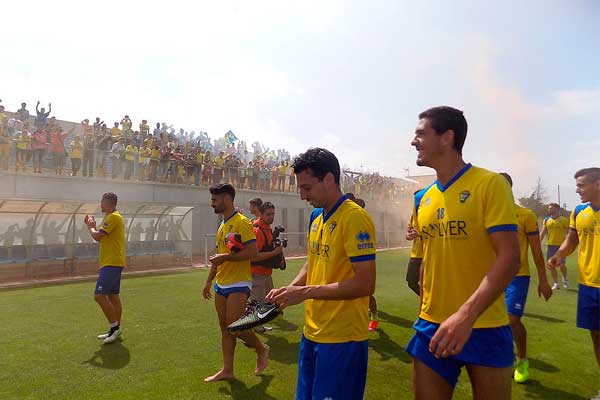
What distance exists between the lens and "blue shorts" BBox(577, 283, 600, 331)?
4496 mm

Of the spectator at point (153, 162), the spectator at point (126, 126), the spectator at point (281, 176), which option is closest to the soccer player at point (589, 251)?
the spectator at point (153, 162)

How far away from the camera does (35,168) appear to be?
15.9 meters

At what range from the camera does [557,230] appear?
1284 cm

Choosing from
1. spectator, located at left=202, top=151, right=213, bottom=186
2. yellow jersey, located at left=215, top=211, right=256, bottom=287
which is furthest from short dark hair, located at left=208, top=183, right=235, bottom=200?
spectator, located at left=202, top=151, right=213, bottom=186

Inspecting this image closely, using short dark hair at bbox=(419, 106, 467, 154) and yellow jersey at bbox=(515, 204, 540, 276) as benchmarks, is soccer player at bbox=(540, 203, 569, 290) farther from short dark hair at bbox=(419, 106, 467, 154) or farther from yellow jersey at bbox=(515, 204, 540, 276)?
short dark hair at bbox=(419, 106, 467, 154)

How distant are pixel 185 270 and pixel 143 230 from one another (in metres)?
2.93

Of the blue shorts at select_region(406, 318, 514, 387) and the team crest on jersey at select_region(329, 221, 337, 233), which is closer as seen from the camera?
the blue shorts at select_region(406, 318, 514, 387)

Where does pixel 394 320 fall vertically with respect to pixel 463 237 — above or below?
below

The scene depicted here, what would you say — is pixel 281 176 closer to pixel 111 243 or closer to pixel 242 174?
pixel 242 174

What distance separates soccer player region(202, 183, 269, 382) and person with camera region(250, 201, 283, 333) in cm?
235

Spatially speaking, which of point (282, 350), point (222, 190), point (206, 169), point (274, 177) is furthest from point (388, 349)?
point (274, 177)

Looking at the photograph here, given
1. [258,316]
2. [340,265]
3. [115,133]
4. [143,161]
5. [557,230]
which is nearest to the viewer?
[340,265]

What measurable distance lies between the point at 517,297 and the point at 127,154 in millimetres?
17444

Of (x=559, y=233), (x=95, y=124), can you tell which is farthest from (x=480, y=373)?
(x=95, y=124)
